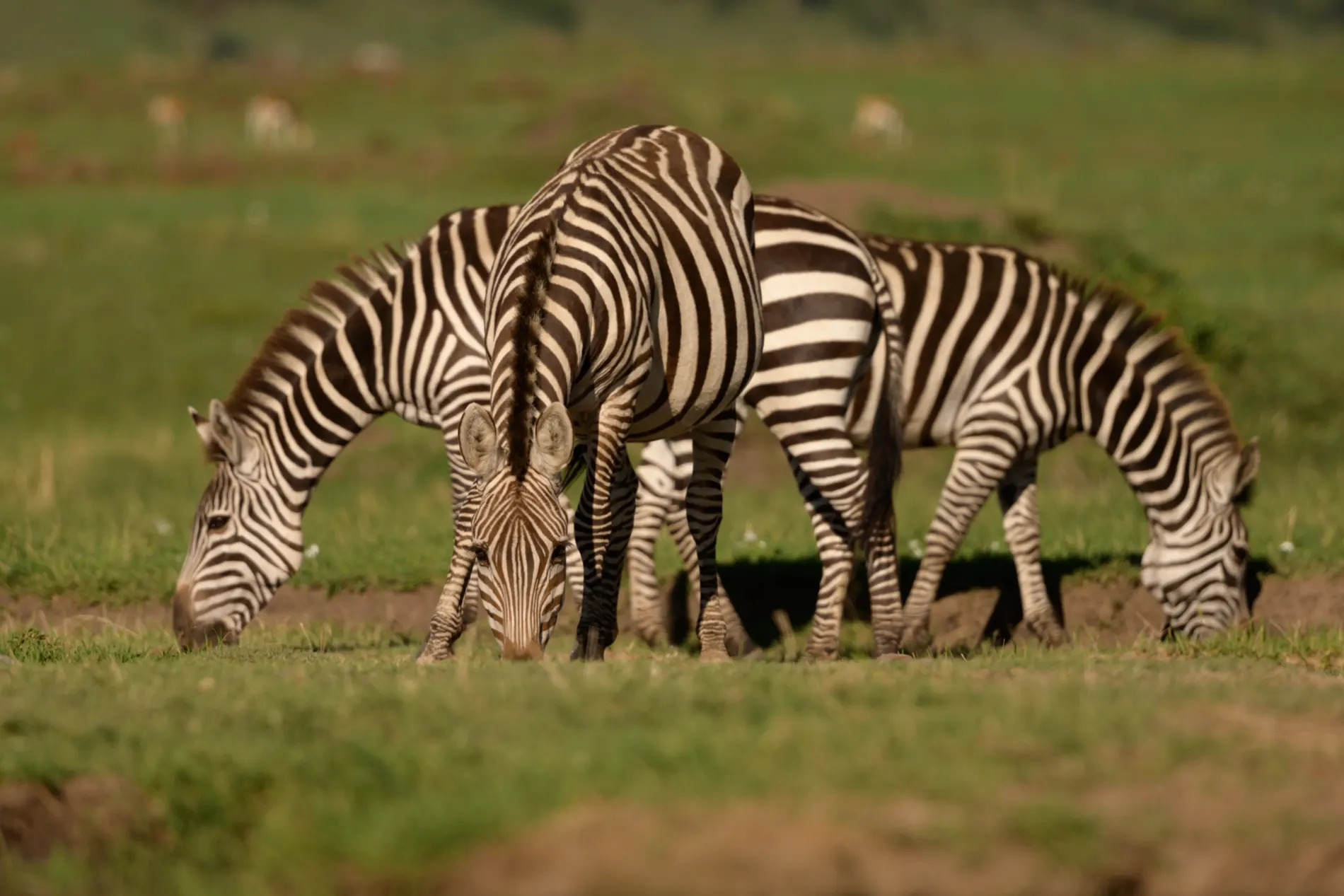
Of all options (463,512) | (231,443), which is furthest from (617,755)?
(231,443)

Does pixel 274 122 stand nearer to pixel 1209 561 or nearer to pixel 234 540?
pixel 234 540

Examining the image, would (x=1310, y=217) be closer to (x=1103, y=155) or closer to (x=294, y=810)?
(x=1103, y=155)

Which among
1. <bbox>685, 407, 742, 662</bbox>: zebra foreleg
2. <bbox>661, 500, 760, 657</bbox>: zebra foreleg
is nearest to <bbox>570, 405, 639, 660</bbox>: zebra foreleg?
<bbox>685, 407, 742, 662</bbox>: zebra foreleg

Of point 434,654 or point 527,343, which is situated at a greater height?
point 527,343

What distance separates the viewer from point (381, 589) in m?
11.6

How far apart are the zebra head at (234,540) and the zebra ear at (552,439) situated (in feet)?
11.9

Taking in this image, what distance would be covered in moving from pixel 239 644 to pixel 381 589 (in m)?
2.05

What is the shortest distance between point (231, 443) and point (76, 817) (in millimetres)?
4741

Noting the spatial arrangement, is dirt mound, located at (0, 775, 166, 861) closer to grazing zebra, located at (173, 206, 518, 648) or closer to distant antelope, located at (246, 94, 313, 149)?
grazing zebra, located at (173, 206, 518, 648)

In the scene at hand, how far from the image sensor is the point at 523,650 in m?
7.12

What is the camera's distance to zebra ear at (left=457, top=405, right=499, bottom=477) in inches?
274

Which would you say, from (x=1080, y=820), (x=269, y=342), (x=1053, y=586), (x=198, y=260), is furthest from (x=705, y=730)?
(x=198, y=260)

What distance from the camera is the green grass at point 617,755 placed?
5074mm

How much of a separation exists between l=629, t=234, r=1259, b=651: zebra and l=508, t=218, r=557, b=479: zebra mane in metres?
3.74
